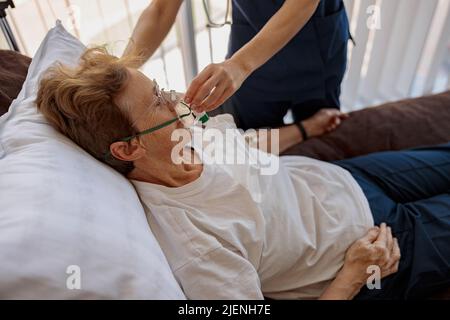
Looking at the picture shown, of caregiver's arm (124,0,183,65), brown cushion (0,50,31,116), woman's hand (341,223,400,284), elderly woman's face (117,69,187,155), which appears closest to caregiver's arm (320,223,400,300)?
woman's hand (341,223,400,284)

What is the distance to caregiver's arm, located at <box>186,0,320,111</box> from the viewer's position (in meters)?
0.92

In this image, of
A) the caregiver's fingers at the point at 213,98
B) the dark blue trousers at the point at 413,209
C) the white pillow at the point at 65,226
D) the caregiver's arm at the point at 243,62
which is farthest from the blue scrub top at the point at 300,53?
the white pillow at the point at 65,226

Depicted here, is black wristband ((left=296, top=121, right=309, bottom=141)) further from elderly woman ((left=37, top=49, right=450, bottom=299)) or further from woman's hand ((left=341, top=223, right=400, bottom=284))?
woman's hand ((left=341, top=223, right=400, bottom=284))

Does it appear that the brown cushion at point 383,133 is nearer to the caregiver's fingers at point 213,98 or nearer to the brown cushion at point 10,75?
the caregiver's fingers at point 213,98

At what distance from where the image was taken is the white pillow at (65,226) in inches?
23.9

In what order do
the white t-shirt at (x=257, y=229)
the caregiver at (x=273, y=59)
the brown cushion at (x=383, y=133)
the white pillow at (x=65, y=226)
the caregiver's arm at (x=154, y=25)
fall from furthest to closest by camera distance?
the brown cushion at (x=383, y=133) < the caregiver's arm at (x=154, y=25) < the caregiver at (x=273, y=59) < the white t-shirt at (x=257, y=229) < the white pillow at (x=65, y=226)

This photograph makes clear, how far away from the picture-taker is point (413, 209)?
1186 millimetres

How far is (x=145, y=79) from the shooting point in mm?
957

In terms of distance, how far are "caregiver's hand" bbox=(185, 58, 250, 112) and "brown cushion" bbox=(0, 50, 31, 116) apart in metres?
0.50

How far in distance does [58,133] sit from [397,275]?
1.00 meters

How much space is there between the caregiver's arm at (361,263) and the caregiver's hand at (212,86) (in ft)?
1.86

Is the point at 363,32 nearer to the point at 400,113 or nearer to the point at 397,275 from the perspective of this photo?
the point at 400,113

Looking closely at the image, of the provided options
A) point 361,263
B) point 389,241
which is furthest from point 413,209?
point 361,263

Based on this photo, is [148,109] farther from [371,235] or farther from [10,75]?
[371,235]
